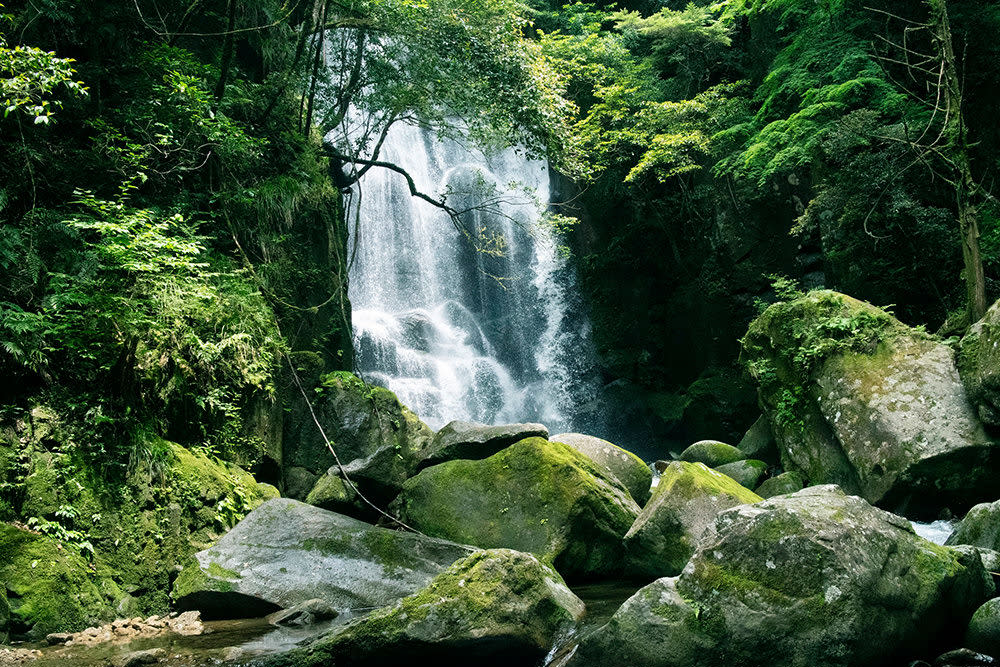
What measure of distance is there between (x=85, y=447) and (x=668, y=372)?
1402cm

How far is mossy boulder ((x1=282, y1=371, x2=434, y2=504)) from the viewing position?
9367mm

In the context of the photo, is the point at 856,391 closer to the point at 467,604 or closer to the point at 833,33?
the point at 467,604

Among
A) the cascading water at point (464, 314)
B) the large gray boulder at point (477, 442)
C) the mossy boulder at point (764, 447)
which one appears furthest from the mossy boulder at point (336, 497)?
the cascading water at point (464, 314)

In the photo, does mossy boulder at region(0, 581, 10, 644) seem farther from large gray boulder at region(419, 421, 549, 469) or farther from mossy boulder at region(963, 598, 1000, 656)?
mossy boulder at region(963, 598, 1000, 656)

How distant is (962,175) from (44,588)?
11.1 meters

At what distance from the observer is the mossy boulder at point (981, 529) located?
184 inches

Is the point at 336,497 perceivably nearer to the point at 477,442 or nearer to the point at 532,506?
the point at 477,442

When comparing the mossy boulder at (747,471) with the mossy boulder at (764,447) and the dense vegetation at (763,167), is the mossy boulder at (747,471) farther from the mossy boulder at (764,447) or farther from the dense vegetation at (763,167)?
the dense vegetation at (763,167)

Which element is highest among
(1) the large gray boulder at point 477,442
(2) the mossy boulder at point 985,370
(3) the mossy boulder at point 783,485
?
(2) the mossy boulder at point 985,370

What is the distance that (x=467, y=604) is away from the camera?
3965 mm

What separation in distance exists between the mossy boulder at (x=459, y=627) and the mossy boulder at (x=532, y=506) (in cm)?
192

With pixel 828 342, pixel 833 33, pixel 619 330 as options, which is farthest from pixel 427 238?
pixel 828 342

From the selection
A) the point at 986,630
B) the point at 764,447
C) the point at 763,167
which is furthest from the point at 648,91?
the point at 986,630

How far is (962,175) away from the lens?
8562 mm
